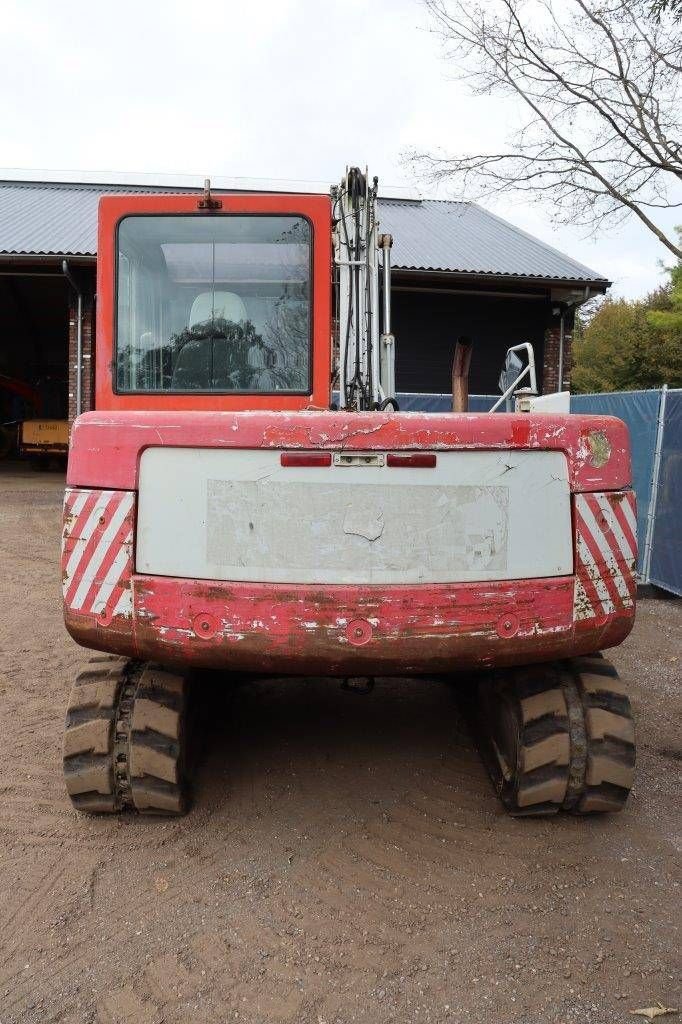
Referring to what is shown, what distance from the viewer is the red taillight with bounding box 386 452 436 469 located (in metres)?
2.86

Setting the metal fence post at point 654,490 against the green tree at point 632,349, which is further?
the green tree at point 632,349

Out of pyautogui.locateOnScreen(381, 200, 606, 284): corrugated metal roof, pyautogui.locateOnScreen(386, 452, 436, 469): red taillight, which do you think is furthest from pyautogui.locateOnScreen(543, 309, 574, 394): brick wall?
pyautogui.locateOnScreen(386, 452, 436, 469): red taillight

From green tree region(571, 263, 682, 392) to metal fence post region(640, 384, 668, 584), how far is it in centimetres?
1845

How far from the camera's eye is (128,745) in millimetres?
3268

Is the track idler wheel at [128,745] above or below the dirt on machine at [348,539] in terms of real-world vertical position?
below

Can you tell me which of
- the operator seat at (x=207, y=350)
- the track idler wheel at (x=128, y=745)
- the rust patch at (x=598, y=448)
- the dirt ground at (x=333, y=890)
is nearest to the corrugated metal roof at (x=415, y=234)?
the operator seat at (x=207, y=350)

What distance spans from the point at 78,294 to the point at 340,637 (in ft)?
50.9

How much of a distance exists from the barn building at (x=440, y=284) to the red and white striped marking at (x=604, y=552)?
13.4m

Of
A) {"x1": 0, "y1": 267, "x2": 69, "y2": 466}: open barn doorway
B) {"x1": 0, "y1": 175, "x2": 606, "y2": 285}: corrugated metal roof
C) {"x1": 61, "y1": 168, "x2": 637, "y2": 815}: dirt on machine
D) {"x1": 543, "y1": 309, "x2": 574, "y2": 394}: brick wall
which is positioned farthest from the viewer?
{"x1": 0, "y1": 267, "x2": 69, "y2": 466}: open barn doorway

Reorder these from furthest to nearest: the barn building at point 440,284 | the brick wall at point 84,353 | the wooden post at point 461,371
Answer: the brick wall at point 84,353 → the barn building at point 440,284 → the wooden post at point 461,371

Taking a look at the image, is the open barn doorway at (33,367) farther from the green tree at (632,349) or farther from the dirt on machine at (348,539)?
the dirt on machine at (348,539)

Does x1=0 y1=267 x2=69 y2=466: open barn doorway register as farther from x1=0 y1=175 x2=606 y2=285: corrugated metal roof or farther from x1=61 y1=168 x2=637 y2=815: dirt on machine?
x1=61 y1=168 x2=637 y2=815: dirt on machine

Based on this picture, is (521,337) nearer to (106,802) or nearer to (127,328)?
(127,328)

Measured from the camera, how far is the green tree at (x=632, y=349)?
29.6 meters
